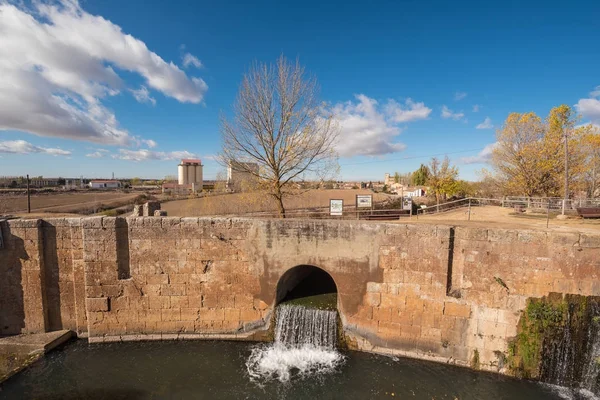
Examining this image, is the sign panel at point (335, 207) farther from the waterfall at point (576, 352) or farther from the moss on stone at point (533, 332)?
the waterfall at point (576, 352)

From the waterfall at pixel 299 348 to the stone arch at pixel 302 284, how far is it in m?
0.82

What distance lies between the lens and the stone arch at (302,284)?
10562 mm

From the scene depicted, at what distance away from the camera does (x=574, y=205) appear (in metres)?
15.7

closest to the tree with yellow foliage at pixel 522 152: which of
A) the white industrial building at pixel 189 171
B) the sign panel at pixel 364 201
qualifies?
the sign panel at pixel 364 201

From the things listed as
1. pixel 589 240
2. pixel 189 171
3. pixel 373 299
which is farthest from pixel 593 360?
pixel 189 171

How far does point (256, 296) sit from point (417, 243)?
237 inches

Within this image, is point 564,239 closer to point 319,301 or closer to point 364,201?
point 319,301

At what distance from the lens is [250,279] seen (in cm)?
1016

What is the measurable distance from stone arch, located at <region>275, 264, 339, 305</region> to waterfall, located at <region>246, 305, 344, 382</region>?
82 cm

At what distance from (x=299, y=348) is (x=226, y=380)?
8.43ft

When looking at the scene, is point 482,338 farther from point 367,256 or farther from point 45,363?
point 45,363

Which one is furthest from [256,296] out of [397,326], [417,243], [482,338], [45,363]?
[482,338]

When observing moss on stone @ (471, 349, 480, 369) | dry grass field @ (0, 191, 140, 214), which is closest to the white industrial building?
dry grass field @ (0, 191, 140, 214)

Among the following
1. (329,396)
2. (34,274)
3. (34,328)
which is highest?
(34,274)
